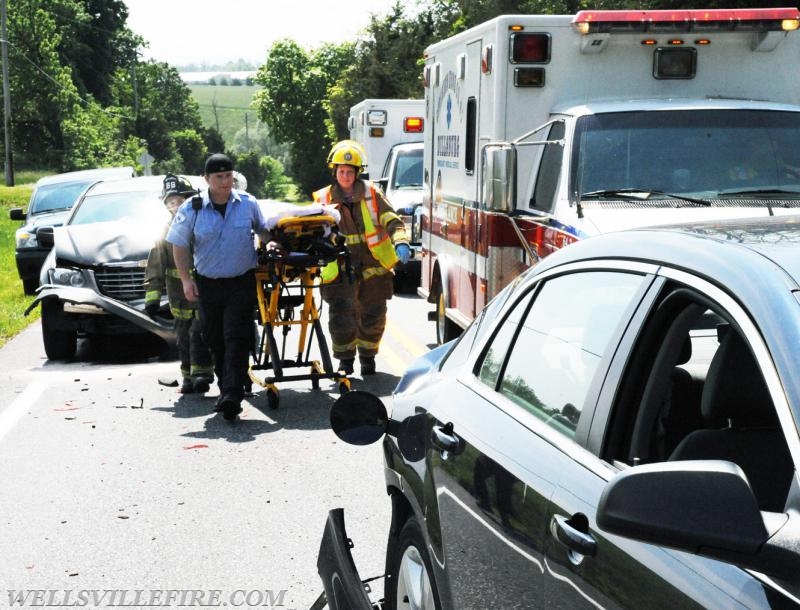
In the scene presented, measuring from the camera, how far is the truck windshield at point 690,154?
8055 millimetres

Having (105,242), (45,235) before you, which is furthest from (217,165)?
(45,235)

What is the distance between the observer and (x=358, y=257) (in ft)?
36.7

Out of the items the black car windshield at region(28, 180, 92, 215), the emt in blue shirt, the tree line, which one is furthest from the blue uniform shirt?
the tree line

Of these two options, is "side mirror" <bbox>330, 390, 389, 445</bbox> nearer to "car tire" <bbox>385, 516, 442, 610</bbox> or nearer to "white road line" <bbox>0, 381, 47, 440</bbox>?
"car tire" <bbox>385, 516, 442, 610</bbox>

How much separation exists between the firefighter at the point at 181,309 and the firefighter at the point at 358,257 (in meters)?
1.11

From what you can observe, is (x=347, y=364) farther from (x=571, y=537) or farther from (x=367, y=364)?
(x=571, y=537)

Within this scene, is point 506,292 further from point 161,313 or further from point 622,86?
point 161,313

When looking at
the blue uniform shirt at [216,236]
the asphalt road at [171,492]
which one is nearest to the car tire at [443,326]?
the asphalt road at [171,492]

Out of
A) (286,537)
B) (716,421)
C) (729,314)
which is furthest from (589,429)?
(286,537)

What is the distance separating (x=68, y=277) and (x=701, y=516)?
37.0 ft

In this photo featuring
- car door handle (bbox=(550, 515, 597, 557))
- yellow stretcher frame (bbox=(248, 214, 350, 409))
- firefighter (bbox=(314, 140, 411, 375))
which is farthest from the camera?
firefighter (bbox=(314, 140, 411, 375))

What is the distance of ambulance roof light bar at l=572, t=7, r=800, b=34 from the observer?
9406 mm

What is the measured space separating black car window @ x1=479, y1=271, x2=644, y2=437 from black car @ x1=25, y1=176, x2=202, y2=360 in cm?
856

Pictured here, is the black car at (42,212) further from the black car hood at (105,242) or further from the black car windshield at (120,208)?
the black car hood at (105,242)
